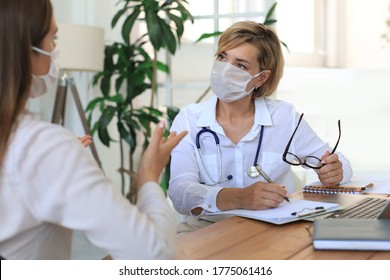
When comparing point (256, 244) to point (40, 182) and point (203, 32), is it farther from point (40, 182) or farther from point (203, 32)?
point (203, 32)

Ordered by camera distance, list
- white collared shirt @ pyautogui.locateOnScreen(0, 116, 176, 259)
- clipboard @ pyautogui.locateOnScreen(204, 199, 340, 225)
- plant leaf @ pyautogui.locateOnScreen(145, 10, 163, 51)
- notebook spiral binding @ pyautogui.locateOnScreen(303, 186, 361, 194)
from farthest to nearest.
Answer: plant leaf @ pyautogui.locateOnScreen(145, 10, 163, 51)
notebook spiral binding @ pyautogui.locateOnScreen(303, 186, 361, 194)
clipboard @ pyautogui.locateOnScreen(204, 199, 340, 225)
white collared shirt @ pyautogui.locateOnScreen(0, 116, 176, 259)

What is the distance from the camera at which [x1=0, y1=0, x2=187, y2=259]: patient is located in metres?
0.85

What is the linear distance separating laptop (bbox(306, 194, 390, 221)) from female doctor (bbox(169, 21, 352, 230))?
6.7 inches

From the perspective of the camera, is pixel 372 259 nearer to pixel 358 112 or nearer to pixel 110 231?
pixel 110 231

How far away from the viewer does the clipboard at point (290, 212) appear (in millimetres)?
1365

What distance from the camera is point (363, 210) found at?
1.46 m

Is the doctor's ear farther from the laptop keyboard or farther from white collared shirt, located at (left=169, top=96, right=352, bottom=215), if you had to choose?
the laptop keyboard

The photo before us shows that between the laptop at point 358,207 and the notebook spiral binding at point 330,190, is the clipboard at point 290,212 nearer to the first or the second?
the laptop at point 358,207

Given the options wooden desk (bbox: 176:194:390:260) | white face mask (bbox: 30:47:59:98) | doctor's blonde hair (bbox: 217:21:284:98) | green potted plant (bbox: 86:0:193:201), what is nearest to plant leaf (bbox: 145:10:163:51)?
green potted plant (bbox: 86:0:193:201)

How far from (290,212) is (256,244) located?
27cm

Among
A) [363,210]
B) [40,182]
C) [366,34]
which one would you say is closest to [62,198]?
[40,182]
